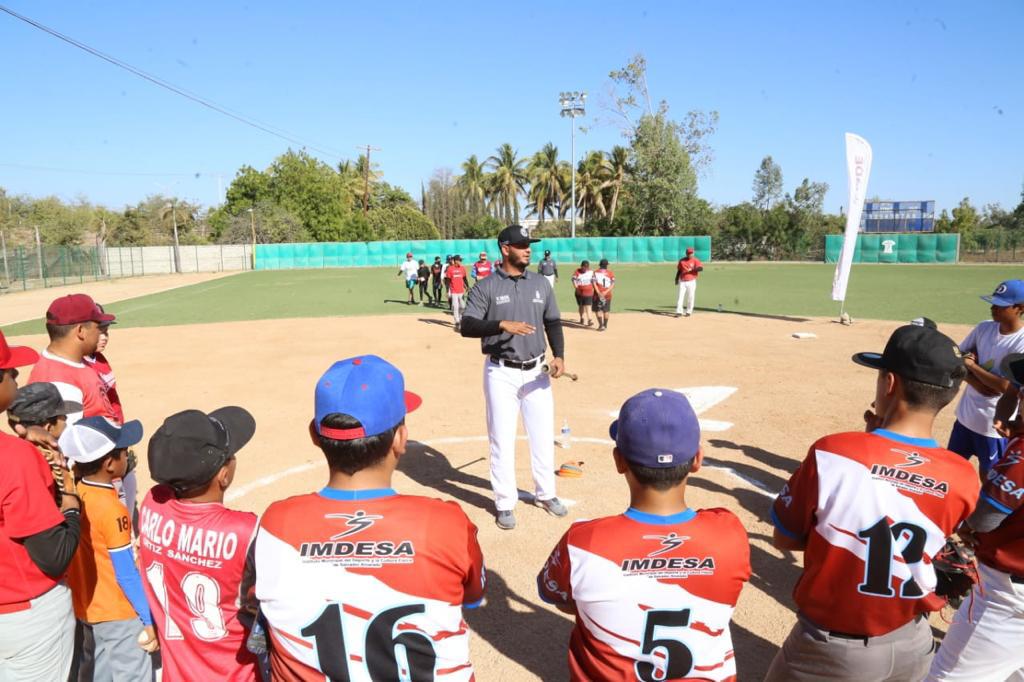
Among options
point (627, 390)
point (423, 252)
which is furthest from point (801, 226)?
point (627, 390)

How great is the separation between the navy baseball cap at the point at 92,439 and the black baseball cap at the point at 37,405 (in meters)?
0.27

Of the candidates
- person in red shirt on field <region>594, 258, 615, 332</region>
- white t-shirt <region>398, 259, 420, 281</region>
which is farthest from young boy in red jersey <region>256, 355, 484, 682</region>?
white t-shirt <region>398, 259, 420, 281</region>

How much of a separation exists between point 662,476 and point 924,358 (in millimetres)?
1303

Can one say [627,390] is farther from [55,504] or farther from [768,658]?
[55,504]

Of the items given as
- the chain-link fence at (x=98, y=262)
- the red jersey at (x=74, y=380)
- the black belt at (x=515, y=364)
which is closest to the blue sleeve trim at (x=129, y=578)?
the red jersey at (x=74, y=380)

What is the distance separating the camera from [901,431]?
272cm

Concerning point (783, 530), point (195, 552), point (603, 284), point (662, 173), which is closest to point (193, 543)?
point (195, 552)

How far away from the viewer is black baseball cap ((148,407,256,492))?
2.61 metres

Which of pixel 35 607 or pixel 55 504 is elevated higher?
pixel 55 504

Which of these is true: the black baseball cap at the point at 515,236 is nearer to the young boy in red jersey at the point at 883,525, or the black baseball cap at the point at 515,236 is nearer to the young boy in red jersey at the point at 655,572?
the young boy in red jersey at the point at 883,525

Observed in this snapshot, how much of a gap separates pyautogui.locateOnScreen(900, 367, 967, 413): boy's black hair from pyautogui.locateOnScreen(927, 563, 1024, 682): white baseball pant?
950 millimetres

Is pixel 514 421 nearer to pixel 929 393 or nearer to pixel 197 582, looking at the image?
pixel 197 582

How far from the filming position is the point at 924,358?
8.77 ft

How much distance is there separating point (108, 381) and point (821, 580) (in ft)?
17.5
